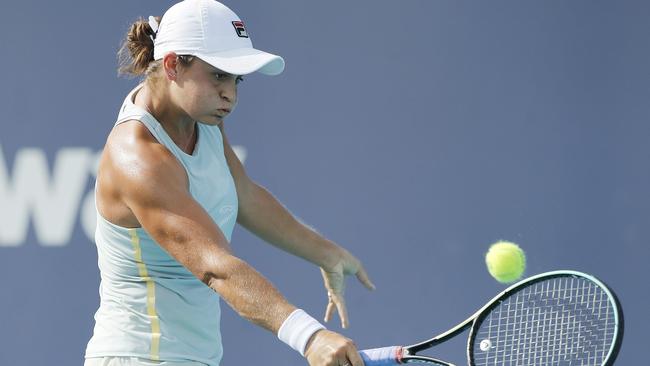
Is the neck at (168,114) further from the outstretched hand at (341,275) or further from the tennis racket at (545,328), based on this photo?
the tennis racket at (545,328)

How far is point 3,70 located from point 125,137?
8.08 feet

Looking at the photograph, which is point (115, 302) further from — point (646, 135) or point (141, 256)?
point (646, 135)

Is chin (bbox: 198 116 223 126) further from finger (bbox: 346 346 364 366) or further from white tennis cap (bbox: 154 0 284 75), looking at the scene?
finger (bbox: 346 346 364 366)

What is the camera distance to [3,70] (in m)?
5.40

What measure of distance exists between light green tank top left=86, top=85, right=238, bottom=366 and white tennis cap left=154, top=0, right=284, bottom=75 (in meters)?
0.20

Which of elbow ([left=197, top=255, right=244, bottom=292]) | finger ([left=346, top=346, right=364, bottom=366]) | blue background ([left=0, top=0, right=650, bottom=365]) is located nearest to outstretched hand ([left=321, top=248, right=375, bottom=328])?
elbow ([left=197, top=255, right=244, bottom=292])

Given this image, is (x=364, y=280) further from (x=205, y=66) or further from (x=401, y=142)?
(x=401, y=142)

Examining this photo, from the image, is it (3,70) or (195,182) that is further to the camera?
(3,70)

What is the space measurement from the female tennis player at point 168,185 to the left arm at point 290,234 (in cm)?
22

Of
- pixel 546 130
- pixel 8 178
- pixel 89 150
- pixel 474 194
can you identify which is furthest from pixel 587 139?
pixel 8 178

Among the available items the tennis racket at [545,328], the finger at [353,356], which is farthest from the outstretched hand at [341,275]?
the finger at [353,356]

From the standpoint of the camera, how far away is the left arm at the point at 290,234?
143 inches

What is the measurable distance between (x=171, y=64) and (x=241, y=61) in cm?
19

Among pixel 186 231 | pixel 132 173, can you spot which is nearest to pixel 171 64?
pixel 132 173
